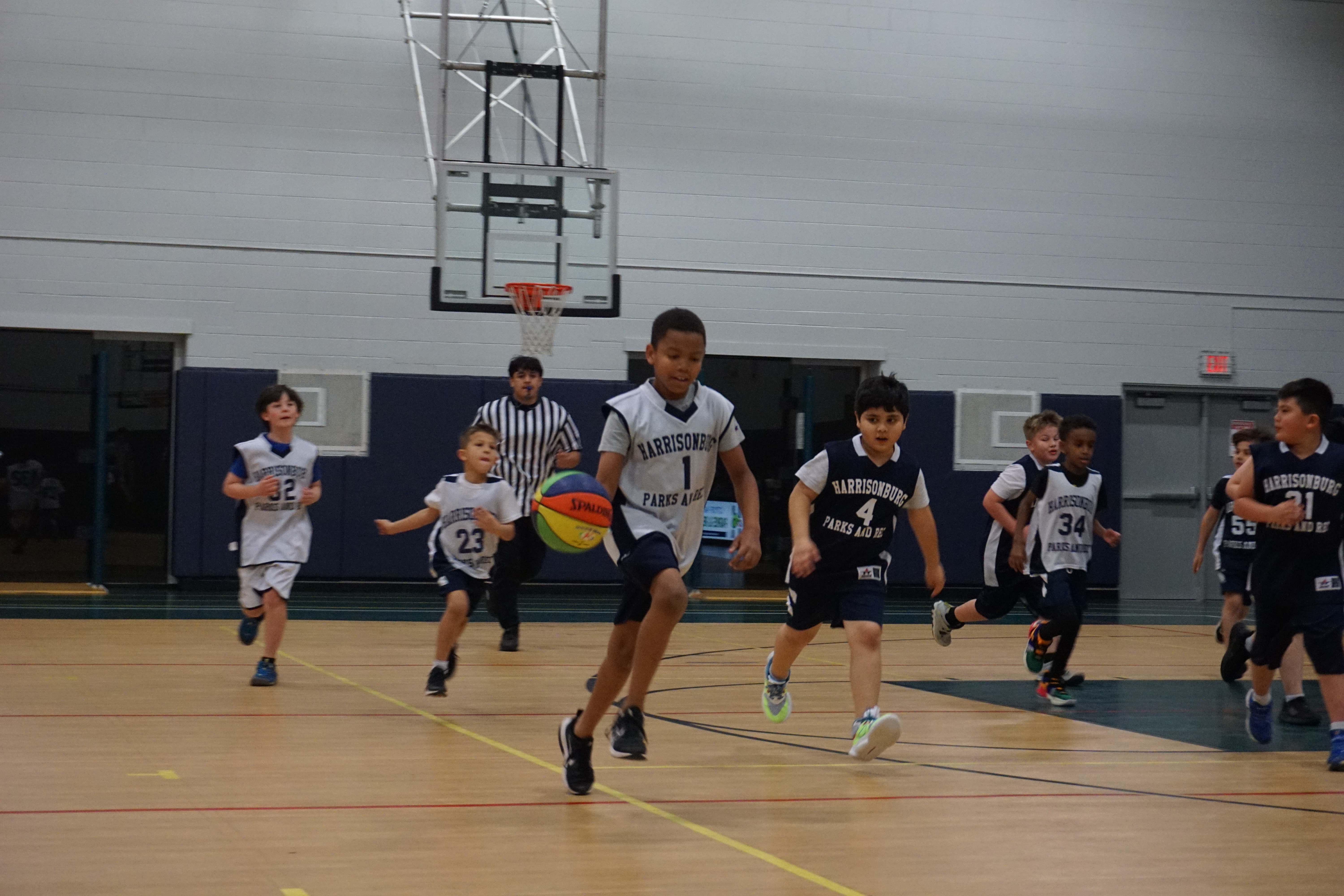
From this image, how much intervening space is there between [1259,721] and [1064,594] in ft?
5.04

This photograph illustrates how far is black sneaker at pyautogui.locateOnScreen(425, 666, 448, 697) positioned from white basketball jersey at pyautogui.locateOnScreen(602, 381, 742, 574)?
8.31 feet

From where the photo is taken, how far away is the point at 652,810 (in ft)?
15.1

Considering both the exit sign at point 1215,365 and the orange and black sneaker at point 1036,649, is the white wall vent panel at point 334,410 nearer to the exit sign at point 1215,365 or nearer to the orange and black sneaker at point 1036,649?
the orange and black sneaker at point 1036,649

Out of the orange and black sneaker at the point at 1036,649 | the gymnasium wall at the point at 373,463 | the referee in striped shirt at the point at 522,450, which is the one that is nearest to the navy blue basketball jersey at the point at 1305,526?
the orange and black sneaker at the point at 1036,649

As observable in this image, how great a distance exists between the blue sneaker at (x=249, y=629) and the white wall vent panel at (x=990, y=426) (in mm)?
9470

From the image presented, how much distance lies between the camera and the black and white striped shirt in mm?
9555

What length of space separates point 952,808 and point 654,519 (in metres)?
1.37

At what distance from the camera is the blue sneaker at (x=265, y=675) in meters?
7.46

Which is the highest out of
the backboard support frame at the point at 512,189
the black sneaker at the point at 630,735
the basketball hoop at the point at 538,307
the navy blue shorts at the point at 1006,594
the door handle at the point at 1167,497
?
the backboard support frame at the point at 512,189

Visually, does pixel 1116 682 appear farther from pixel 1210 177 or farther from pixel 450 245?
pixel 1210 177

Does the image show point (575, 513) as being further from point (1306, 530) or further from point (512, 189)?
point (512, 189)

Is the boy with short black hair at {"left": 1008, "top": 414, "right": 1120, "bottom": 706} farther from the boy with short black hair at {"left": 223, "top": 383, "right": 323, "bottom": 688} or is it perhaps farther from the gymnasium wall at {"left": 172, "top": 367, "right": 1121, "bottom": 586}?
the gymnasium wall at {"left": 172, "top": 367, "right": 1121, "bottom": 586}

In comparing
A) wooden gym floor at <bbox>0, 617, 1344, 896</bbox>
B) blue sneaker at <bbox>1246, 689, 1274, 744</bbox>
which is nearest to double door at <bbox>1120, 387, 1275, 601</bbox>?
wooden gym floor at <bbox>0, 617, 1344, 896</bbox>

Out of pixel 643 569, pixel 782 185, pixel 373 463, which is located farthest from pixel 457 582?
pixel 782 185
